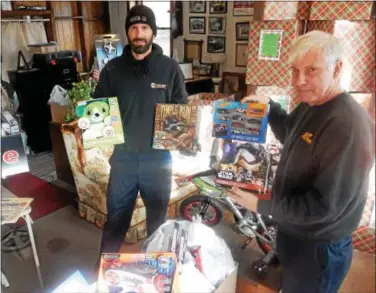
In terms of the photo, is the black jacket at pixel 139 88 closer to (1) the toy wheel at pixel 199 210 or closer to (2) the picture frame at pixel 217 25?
(1) the toy wheel at pixel 199 210

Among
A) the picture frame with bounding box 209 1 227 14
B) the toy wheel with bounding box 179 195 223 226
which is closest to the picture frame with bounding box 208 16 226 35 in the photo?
the picture frame with bounding box 209 1 227 14

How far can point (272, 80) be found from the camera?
4.96 ft

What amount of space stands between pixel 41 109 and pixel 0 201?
221 cm

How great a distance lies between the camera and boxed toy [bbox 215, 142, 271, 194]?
91cm

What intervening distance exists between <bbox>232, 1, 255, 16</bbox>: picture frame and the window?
2.17 ft

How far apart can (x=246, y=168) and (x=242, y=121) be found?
0.15 m

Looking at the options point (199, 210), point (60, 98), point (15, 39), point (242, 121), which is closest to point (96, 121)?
point (242, 121)

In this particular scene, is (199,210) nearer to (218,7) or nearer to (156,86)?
(156,86)

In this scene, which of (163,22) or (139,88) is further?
(163,22)

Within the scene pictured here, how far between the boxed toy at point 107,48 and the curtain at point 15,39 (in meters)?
1.16

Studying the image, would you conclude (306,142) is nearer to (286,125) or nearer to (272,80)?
(286,125)

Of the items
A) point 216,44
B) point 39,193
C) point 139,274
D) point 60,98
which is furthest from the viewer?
point 216,44

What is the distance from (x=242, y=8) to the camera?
116 inches

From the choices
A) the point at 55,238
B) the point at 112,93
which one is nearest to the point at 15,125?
the point at 55,238
